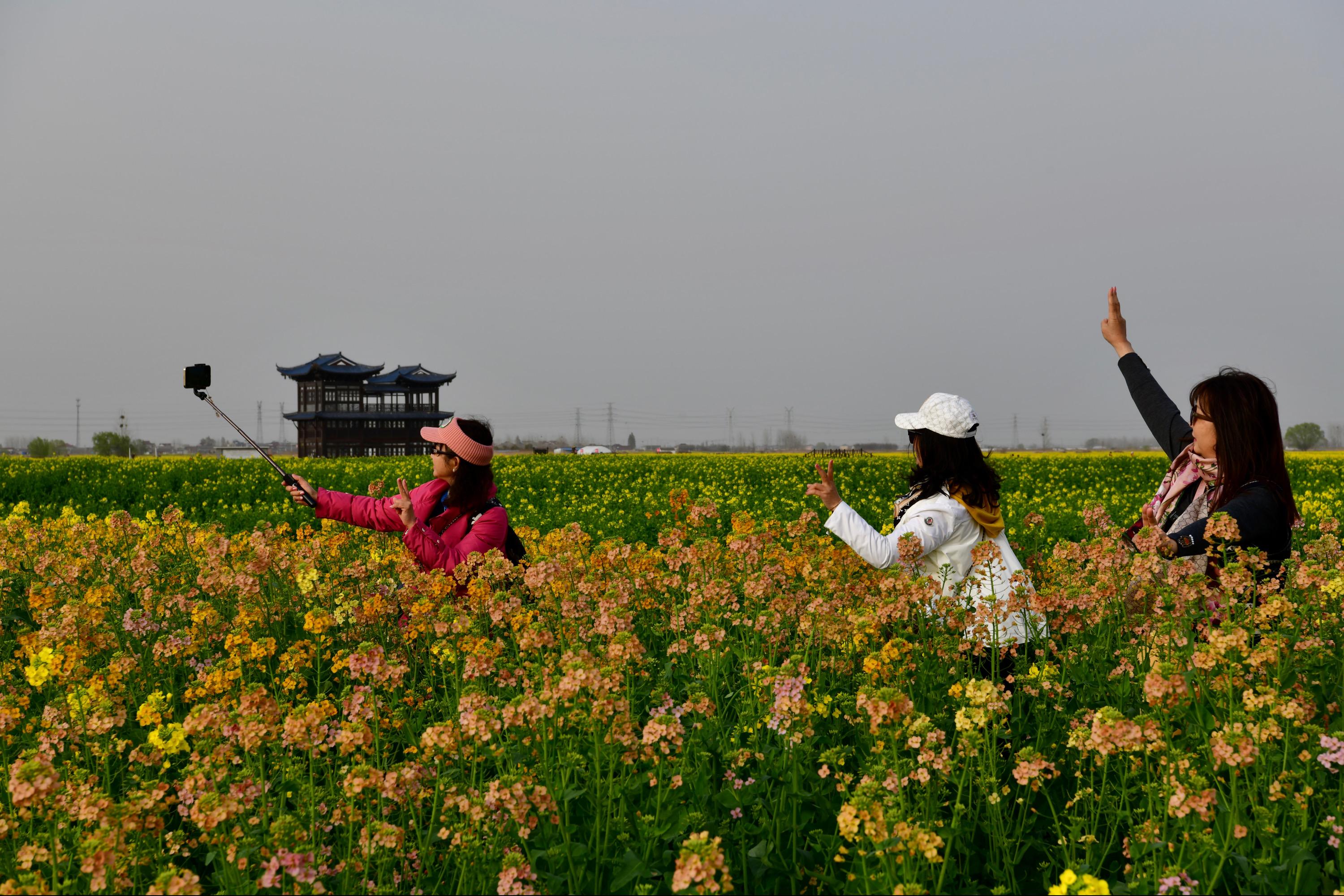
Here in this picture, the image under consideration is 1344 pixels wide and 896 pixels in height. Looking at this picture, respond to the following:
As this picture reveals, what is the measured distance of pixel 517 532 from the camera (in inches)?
311

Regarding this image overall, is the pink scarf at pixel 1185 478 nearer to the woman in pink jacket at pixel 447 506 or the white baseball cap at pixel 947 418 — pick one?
the white baseball cap at pixel 947 418

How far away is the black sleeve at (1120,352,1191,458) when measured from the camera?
5.09 metres

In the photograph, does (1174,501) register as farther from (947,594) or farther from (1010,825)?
(1010,825)

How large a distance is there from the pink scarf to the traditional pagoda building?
75.3 m

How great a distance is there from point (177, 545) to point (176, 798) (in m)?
4.20

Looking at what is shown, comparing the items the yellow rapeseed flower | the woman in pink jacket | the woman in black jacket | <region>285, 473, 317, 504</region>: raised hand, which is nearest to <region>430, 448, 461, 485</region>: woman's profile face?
the woman in pink jacket

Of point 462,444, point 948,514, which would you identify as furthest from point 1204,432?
point 462,444

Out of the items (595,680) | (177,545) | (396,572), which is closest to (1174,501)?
(595,680)

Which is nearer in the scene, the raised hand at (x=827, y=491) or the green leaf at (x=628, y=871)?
the green leaf at (x=628, y=871)

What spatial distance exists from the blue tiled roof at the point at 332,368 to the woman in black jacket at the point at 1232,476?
82.0 meters

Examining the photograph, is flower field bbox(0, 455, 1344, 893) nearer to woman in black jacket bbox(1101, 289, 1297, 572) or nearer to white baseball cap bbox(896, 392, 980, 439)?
woman in black jacket bbox(1101, 289, 1297, 572)

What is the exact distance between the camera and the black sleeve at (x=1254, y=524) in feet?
13.2

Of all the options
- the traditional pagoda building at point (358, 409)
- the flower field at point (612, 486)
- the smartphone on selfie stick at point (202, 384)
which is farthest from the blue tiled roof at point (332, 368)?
the smartphone on selfie stick at point (202, 384)

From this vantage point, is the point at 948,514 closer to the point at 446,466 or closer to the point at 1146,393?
the point at 1146,393
